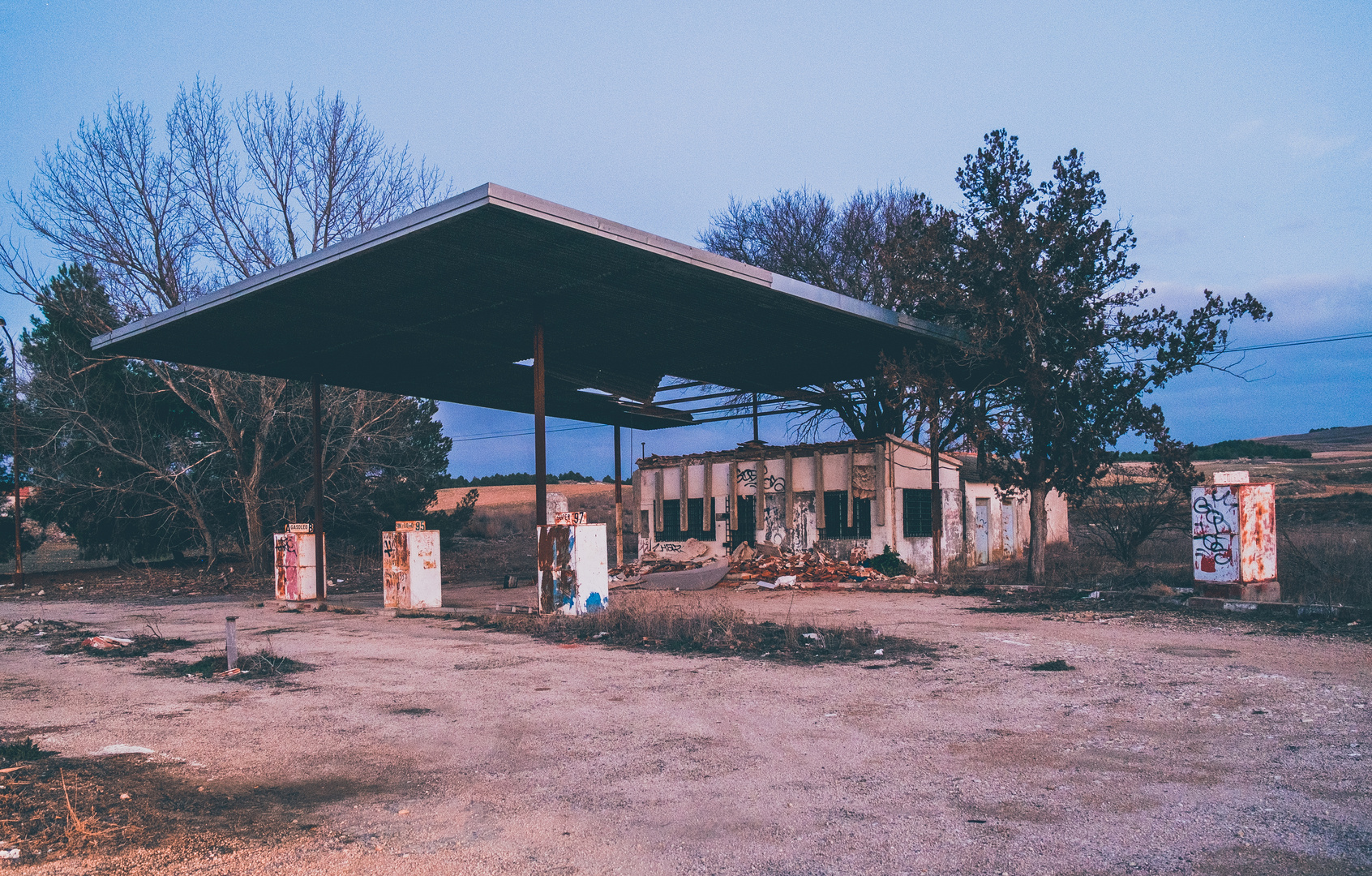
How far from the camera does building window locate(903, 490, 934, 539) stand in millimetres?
23469

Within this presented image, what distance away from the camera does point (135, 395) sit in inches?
1030

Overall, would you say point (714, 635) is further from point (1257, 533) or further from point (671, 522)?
point (671, 522)

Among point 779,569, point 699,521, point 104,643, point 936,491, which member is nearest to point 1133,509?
point 936,491

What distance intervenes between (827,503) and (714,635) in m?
13.3

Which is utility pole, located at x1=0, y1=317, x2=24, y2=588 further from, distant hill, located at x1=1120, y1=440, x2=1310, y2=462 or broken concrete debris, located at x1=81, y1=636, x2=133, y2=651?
distant hill, located at x1=1120, y1=440, x2=1310, y2=462

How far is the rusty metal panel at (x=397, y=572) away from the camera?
1647 centimetres

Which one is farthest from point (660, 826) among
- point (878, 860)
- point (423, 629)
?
point (423, 629)

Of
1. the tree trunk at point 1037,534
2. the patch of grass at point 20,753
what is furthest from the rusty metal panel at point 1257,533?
the patch of grass at point 20,753

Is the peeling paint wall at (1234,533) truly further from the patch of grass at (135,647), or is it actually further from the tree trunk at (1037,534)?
the patch of grass at (135,647)

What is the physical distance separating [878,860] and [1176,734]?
3.38m

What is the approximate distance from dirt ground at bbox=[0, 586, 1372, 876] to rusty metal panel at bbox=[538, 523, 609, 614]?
301cm

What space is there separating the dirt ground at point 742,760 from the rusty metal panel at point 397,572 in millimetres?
5622

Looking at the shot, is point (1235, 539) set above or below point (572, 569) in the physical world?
above

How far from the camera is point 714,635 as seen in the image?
1123 cm
